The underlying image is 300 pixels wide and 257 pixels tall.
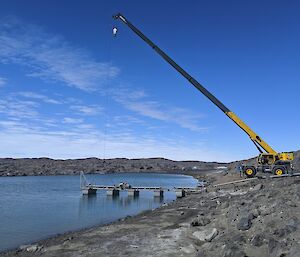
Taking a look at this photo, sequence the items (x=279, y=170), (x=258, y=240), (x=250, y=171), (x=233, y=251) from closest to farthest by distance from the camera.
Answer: (x=233, y=251) < (x=258, y=240) < (x=279, y=170) < (x=250, y=171)

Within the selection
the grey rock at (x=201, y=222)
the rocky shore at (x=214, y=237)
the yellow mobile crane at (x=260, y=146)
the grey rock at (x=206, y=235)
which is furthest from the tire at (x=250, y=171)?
the grey rock at (x=206, y=235)

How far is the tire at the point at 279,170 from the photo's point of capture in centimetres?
3938

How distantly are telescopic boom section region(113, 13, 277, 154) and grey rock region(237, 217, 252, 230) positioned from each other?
2211 cm

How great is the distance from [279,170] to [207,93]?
12.0 m

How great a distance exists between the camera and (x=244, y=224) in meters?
19.0

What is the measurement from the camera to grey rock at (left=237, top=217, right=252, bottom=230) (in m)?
19.0

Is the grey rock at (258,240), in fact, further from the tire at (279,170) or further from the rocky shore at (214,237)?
the tire at (279,170)

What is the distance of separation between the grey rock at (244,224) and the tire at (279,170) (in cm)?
2207

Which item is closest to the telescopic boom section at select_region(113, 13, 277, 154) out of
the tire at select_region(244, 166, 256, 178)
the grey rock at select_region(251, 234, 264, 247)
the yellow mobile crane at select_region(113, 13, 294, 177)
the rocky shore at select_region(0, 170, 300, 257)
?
the yellow mobile crane at select_region(113, 13, 294, 177)

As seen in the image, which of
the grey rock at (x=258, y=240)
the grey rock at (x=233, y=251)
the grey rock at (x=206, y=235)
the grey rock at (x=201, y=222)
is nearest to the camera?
the grey rock at (x=233, y=251)

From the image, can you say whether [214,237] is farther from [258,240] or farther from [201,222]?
[201,222]

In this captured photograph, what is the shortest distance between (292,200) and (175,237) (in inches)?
285

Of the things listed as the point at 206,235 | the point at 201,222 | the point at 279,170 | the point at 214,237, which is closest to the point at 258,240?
the point at 214,237

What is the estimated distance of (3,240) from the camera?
108 feet
